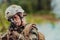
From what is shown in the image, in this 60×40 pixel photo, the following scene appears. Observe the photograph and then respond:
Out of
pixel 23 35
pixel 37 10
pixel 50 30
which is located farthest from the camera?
pixel 37 10

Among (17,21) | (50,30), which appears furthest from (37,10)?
(17,21)

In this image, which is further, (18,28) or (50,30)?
(50,30)

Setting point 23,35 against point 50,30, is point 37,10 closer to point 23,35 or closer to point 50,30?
point 50,30

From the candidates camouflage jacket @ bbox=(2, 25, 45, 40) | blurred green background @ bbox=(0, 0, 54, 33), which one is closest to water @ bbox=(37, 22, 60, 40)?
blurred green background @ bbox=(0, 0, 54, 33)

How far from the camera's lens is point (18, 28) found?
5.67 feet

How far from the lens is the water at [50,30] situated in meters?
2.00

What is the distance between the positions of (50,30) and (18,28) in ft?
1.43

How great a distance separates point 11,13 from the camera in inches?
66.4

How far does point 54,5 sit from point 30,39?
2.04 ft

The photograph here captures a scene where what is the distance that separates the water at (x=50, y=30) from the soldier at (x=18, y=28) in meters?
0.25


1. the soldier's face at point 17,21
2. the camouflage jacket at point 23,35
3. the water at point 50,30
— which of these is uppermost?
the soldier's face at point 17,21

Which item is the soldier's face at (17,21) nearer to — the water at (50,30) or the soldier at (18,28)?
the soldier at (18,28)

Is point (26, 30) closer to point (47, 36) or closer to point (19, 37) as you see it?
point (19, 37)

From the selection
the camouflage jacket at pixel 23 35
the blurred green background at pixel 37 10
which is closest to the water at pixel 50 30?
the blurred green background at pixel 37 10
